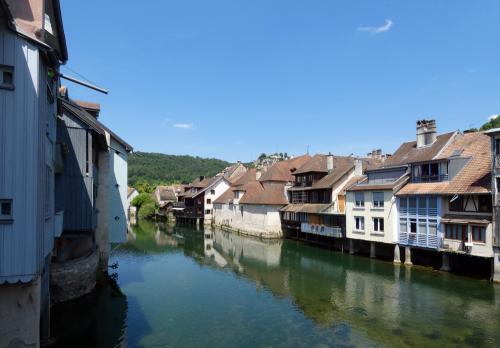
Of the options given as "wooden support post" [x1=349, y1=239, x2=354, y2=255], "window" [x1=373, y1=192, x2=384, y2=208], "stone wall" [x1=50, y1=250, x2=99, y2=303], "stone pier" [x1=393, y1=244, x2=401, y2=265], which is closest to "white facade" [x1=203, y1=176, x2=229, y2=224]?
"wooden support post" [x1=349, y1=239, x2=354, y2=255]

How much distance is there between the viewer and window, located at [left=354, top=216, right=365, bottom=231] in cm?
3394

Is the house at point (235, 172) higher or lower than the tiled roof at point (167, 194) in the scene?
higher

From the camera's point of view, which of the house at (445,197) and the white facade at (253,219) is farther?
the white facade at (253,219)

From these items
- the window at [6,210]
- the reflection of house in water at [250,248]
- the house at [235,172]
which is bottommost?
the reflection of house in water at [250,248]

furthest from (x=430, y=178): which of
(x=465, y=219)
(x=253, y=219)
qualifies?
(x=253, y=219)

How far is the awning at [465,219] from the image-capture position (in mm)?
23558

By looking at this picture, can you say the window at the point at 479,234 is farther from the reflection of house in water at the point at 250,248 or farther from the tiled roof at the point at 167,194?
the tiled roof at the point at 167,194

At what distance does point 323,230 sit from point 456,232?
15.4 metres

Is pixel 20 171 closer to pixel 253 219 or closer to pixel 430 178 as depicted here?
pixel 430 178

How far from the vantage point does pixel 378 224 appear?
3200cm

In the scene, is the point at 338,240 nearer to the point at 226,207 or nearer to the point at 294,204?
the point at 294,204

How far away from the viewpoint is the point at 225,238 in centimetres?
5103

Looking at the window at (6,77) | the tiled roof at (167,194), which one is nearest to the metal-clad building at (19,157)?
the window at (6,77)

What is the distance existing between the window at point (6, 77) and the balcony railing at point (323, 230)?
33.2 metres
